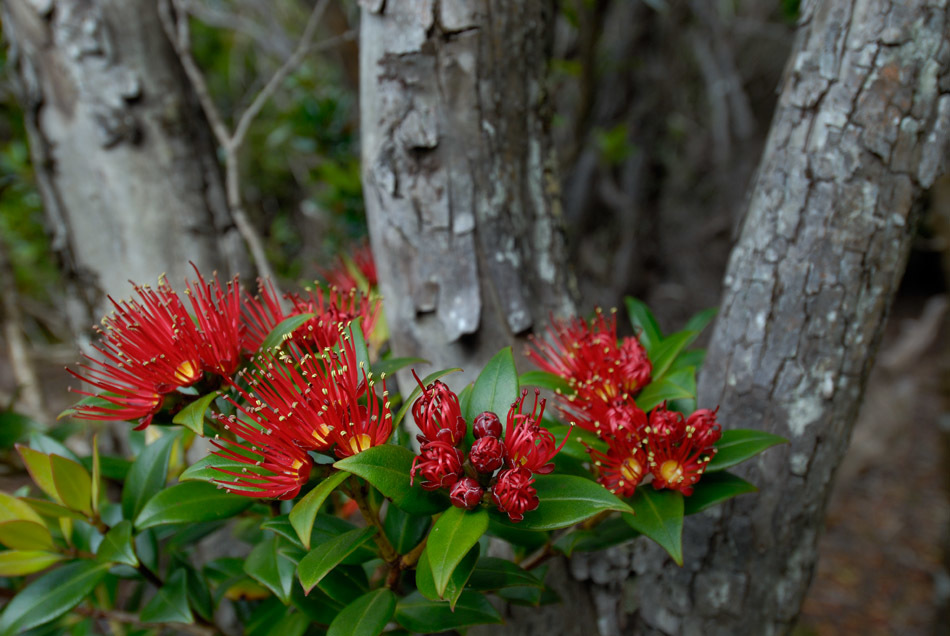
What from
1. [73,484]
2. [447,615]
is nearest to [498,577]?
[447,615]

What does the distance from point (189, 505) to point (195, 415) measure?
0.19 m

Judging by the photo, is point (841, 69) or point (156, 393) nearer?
point (156, 393)

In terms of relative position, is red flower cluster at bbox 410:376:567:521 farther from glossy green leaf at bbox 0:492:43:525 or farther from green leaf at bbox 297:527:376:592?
glossy green leaf at bbox 0:492:43:525

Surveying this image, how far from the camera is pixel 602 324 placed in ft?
3.30

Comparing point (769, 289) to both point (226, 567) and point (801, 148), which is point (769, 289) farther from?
point (226, 567)

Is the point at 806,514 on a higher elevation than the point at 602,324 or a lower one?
lower

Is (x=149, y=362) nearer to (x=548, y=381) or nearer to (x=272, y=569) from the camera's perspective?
(x=272, y=569)

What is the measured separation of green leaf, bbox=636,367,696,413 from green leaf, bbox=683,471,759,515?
0.13m

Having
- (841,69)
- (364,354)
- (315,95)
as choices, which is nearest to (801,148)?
(841,69)

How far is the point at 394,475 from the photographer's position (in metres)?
0.65

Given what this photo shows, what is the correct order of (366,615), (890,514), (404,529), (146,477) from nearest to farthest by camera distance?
(366,615) → (404,529) → (146,477) → (890,514)

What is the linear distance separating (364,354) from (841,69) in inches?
35.0

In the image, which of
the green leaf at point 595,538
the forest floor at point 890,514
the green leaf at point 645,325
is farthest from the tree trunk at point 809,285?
the forest floor at point 890,514

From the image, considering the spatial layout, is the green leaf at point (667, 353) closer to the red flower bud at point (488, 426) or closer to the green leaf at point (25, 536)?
the red flower bud at point (488, 426)
